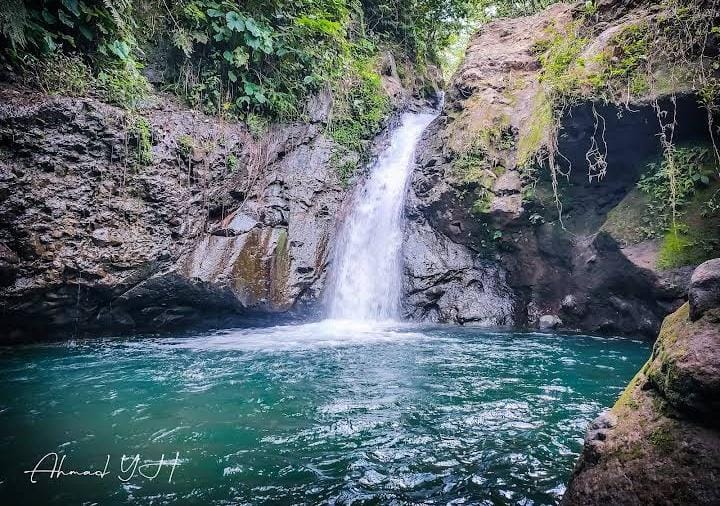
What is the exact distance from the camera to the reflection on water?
8.02 ft

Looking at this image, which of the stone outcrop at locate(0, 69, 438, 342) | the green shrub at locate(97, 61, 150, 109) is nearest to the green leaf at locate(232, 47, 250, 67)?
the stone outcrop at locate(0, 69, 438, 342)

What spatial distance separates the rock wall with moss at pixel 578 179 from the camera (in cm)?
616

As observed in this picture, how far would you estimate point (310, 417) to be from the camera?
351 cm

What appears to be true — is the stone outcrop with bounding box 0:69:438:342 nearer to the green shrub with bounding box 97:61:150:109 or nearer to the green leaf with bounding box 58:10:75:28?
the green shrub with bounding box 97:61:150:109

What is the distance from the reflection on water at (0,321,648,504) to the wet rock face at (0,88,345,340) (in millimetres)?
911

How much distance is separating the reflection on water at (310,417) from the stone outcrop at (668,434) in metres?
0.55

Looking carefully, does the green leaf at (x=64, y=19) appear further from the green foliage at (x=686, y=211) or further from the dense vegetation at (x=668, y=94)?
the green foliage at (x=686, y=211)

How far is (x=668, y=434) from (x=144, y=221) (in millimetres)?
7342

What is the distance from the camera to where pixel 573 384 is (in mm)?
4387

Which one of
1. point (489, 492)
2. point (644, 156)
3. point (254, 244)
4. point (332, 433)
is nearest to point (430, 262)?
point (254, 244)

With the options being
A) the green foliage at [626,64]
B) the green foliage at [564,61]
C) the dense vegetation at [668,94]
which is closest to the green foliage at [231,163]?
the dense vegetation at [668,94]

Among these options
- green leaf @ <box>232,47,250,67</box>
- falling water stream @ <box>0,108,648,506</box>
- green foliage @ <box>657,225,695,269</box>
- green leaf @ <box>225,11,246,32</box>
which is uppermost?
green leaf @ <box>225,11,246,32</box>

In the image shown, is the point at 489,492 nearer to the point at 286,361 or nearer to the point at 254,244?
the point at 286,361

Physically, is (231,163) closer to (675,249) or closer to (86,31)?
(86,31)
